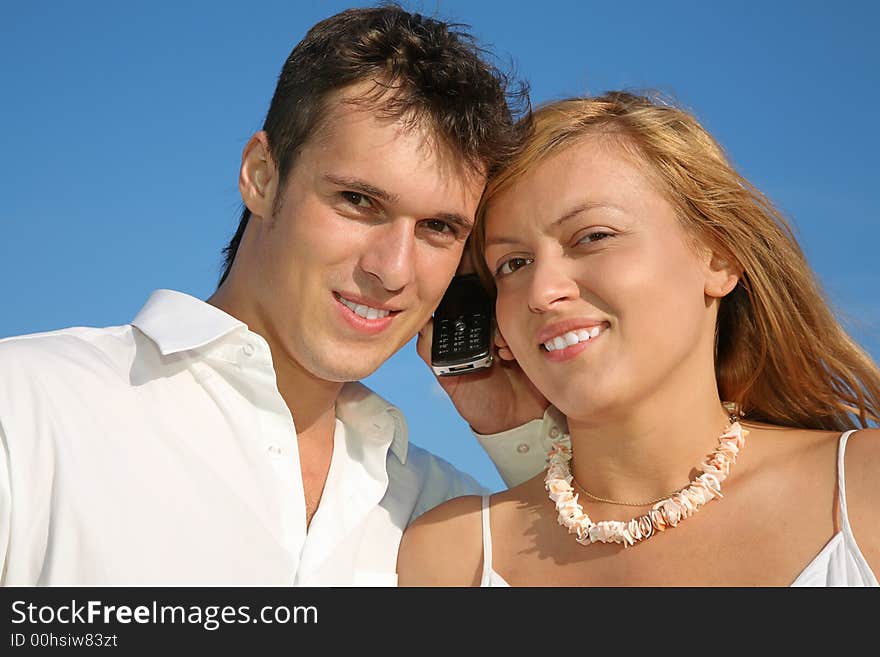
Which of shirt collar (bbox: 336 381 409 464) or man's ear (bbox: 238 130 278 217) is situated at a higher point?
man's ear (bbox: 238 130 278 217)

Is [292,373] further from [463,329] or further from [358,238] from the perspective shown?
[463,329]

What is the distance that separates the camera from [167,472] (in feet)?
11.7

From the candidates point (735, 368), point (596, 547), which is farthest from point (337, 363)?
point (735, 368)

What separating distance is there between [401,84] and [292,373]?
1439 mm

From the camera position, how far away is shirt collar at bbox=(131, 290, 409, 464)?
3.89m

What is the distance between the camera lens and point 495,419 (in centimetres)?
504

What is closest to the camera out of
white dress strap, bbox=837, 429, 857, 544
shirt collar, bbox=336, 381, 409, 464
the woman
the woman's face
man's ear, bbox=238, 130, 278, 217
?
white dress strap, bbox=837, 429, 857, 544

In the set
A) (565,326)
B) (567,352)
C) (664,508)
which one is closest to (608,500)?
(664,508)

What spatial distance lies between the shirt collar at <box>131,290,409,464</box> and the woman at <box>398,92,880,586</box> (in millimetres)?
552

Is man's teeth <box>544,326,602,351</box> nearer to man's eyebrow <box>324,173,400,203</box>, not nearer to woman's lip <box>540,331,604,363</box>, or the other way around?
woman's lip <box>540,331,604,363</box>

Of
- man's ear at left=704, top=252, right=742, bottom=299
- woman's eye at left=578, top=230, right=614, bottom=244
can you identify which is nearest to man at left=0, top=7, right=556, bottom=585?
woman's eye at left=578, top=230, right=614, bottom=244

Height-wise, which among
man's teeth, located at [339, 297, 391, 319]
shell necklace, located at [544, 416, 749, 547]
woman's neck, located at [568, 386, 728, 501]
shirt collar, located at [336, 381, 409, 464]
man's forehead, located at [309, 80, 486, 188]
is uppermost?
man's forehead, located at [309, 80, 486, 188]

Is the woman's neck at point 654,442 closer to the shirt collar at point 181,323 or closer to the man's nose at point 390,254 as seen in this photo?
the man's nose at point 390,254

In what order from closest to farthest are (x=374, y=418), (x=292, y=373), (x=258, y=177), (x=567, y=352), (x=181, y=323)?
(x=567, y=352), (x=181, y=323), (x=292, y=373), (x=258, y=177), (x=374, y=418)
